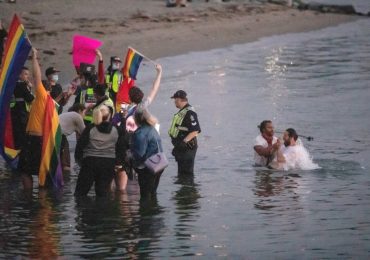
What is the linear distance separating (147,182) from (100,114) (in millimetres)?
1250

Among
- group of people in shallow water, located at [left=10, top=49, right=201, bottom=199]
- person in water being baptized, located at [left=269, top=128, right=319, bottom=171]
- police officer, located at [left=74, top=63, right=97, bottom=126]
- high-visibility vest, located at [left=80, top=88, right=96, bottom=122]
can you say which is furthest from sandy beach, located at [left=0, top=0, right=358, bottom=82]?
group of people in shallow water, located at [left=10, top=49, right=201, bottom=199]

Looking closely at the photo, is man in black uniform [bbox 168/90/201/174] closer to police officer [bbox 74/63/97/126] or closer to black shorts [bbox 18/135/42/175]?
police officer [bbox 74/63/97/126]

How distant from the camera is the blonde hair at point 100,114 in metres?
15.2

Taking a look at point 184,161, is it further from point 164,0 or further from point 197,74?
point 164,0

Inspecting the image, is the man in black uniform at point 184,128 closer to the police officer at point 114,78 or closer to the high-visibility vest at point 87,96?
the high-visibility vest at point 87,96

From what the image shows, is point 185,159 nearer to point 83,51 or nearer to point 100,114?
point 83,51

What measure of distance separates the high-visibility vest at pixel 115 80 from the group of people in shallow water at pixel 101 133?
163 centimetres

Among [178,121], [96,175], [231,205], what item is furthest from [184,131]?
[96,175]

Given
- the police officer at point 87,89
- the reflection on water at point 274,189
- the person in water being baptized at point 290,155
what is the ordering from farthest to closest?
1. the person in water being baptized at point 290,155
2. the police officer at point 87,89
3. the reflection on water at point 274,189

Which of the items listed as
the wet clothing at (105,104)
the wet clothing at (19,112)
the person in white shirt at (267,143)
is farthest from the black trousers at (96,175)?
the person in white shirt at (267,143)

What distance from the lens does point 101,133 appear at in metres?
15.3

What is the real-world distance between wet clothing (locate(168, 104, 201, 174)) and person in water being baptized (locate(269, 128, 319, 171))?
1.76 meters

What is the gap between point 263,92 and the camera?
102 ft

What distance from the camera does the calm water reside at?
544 inches
